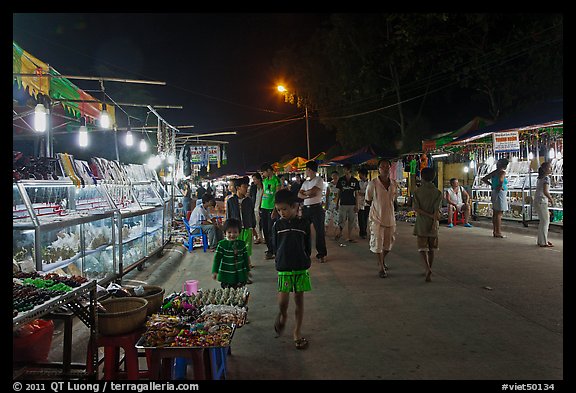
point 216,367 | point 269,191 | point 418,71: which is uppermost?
point 418,71

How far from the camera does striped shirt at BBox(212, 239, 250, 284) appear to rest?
481cm

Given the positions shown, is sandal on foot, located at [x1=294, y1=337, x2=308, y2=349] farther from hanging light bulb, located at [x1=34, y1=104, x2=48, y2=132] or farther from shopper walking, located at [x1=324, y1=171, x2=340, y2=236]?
shopper walking, located at [x1=324, y1=171, x2=340, y2=236]

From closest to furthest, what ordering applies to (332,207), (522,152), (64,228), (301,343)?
(301,343) < (64,228) < (332,207) < (522,152)

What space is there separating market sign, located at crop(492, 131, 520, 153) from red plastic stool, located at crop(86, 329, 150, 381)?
448 inches

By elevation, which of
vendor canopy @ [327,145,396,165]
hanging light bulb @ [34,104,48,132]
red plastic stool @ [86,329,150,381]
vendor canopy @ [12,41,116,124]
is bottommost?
red plastic stool @ [86,329,150,381]

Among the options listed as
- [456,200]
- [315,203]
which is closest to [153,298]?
[315,203]

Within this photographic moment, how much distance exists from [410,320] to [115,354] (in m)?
3.31

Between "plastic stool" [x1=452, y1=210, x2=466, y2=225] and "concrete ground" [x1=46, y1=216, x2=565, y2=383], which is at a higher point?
"plastic stool" [x1=452, y1=210, x2=466, y2=225]

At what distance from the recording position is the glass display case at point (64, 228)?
456cm

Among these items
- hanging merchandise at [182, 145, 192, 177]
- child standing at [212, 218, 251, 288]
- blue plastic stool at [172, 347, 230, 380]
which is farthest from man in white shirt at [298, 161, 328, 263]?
hanging merchandise at [182, 145, 192, 177]

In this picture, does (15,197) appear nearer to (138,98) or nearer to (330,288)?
(330,288)

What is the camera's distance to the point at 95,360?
135 inches

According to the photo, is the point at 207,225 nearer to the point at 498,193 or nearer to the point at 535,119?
the point at 498,193

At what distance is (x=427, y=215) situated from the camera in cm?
666
